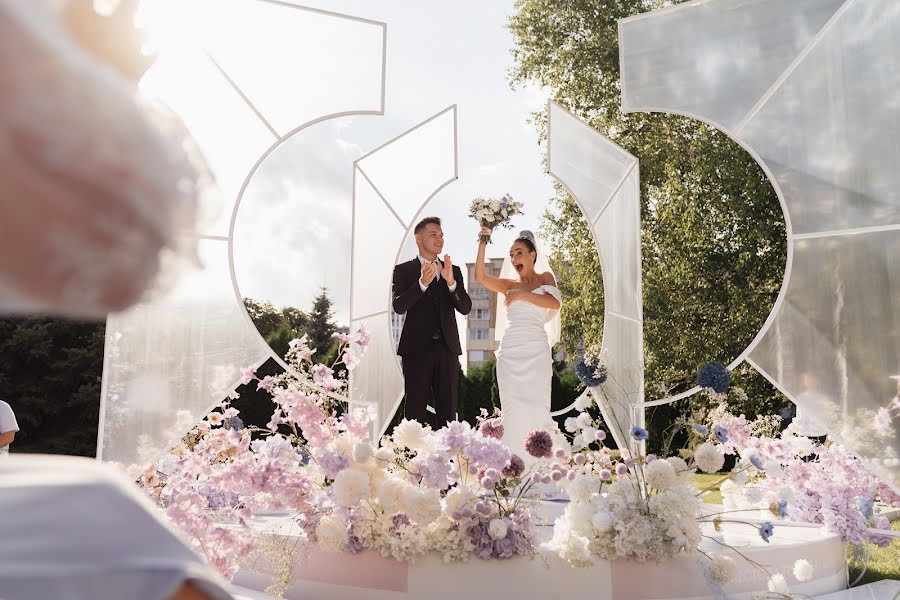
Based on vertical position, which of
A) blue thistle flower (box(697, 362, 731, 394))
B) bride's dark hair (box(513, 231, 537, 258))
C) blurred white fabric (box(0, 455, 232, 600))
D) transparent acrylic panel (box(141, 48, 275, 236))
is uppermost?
transparent acrylic panel (box(141, 48, 275, 236))

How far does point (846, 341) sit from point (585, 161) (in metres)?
3.85

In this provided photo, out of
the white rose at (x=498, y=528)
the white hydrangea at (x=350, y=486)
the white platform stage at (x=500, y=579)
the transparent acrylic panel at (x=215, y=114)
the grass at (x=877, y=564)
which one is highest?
the transparent acrylic panel at (x=215, y=114)

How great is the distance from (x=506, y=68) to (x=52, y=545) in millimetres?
20334

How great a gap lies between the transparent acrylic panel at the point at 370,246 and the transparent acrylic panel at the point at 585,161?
6.91 feet

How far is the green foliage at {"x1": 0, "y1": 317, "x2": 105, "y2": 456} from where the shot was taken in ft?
65.8

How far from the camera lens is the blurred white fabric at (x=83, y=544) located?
52cm

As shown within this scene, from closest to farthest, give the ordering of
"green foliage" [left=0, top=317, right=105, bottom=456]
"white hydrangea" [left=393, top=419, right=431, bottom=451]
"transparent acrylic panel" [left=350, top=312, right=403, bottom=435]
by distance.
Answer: "white hydrangea" [left=393, top=419, right=431, bottom=451]
"transparent acrylic panel" [left=350, top=312, right=403, bottom=435]
"green foliage" [left=0, top=317, right=105, bottom=456]

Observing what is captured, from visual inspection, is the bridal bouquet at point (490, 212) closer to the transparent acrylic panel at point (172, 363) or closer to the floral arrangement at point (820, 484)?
the transparent acrylic panel at point (172, 363)

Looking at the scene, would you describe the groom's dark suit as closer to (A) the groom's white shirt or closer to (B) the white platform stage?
(A) the groom's white shirt

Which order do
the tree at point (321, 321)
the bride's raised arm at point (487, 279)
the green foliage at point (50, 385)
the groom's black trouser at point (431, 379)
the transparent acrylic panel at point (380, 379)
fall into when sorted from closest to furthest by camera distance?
the groom's black trouser at point (431, 379) < the bride's raised arm at point (487, 279) < the transparent acrylic panel at point (380, 379) < the green foliage at point (50, 385) < the tree at point (321, 321)

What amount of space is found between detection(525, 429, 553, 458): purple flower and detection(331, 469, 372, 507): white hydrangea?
0.85 m

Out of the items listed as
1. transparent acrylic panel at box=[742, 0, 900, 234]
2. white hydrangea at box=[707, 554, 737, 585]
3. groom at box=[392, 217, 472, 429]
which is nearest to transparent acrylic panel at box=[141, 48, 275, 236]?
groom at box=[392, 217, 472, 429]

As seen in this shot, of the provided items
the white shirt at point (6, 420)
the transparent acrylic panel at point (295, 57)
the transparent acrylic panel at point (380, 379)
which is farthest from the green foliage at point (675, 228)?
the white shirt at point (6, 420)

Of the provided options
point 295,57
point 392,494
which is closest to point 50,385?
point 295,57
